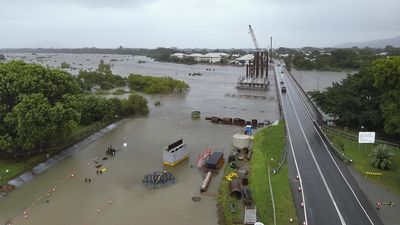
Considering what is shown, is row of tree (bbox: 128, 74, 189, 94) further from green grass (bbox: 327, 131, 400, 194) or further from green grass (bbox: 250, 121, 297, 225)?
green grass (bbox: 327, 131, 400, 194)

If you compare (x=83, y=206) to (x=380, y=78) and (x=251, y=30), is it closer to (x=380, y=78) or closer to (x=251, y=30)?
(x=380, y=78)

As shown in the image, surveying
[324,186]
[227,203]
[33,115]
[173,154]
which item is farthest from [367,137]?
[33,115]

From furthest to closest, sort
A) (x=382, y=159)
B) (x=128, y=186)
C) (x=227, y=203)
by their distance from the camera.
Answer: (x=382, y=159)
(x=128, y=186)
(x=227, y=203)

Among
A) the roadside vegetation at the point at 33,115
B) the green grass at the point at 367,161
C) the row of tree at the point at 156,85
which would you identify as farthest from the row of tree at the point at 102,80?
the green grass at the point at 367,161

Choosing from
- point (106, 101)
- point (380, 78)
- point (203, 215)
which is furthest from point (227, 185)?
point (106, 101)

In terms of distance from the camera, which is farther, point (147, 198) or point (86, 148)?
point (86, 148)

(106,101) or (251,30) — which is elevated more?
(251,30)

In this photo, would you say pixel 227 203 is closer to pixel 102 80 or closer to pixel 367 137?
pixel 367 137
